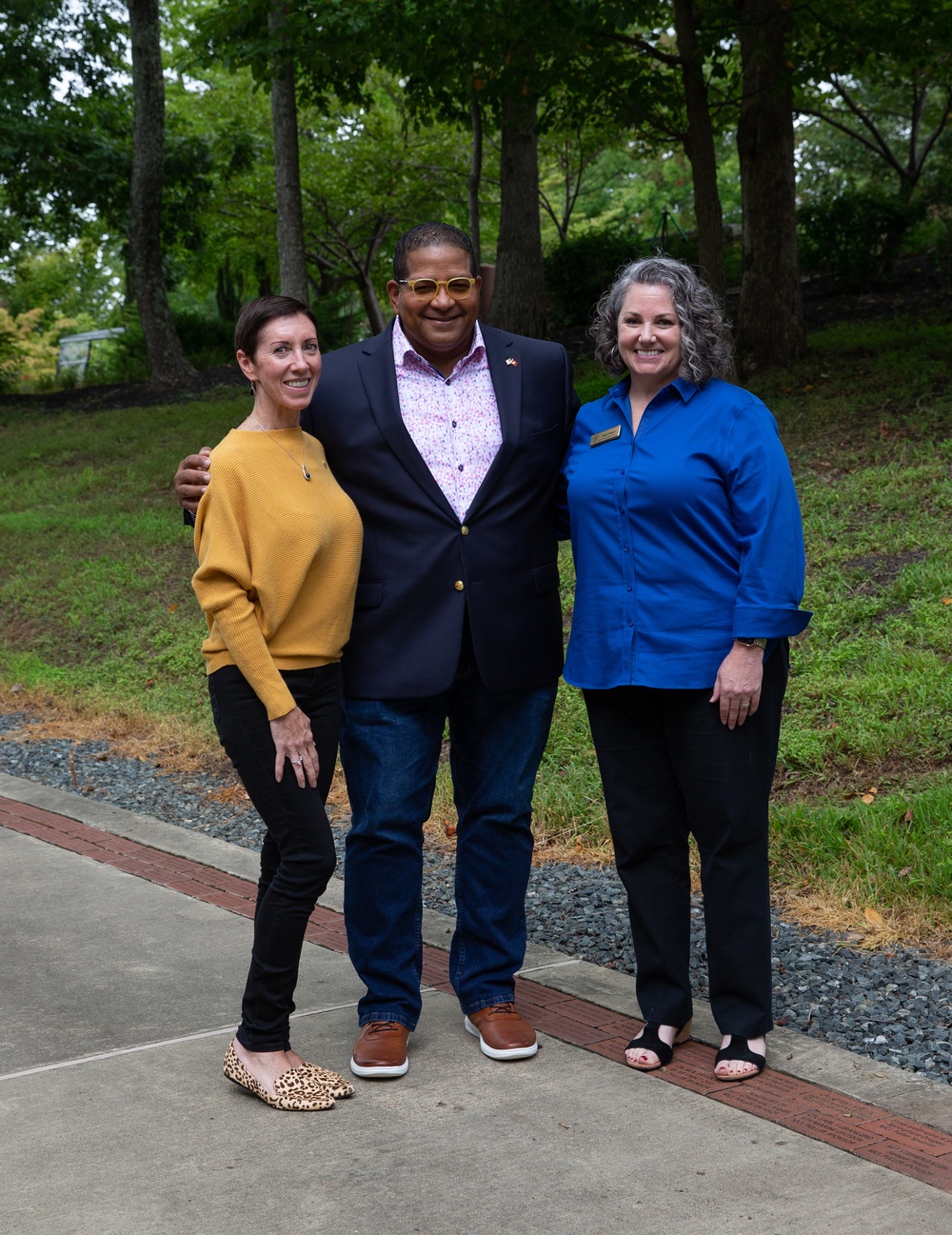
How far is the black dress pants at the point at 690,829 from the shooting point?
11.5ft

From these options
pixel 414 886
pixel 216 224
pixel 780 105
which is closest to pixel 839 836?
pixel 414 886

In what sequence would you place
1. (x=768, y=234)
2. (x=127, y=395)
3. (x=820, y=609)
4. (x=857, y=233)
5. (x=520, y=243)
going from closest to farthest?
(x=820, y=609), (x=768, y=234), (x=520, y=243), (x=857, y=233), (x=127, y=395)

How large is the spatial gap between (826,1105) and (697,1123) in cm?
33

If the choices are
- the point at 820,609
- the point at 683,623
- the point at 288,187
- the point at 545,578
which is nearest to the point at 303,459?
the point at 545,578

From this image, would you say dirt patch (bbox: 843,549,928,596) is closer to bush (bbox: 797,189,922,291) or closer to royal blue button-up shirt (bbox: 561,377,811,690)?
royal blue button-up shirt (bbox: 561,377,811,690)

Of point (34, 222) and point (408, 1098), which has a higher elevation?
point (34, 222)

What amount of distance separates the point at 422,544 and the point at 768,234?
33.4 feet

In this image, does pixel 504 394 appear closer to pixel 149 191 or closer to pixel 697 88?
pixel 697 88

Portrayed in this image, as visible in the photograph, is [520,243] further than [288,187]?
Yes

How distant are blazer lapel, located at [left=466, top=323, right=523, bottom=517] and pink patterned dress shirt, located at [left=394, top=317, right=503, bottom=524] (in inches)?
1.0

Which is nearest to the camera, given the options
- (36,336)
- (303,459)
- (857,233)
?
(303,459)

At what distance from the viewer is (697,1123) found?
3.19 m

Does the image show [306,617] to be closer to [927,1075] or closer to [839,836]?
[927,1075]

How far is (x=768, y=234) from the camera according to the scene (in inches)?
502
